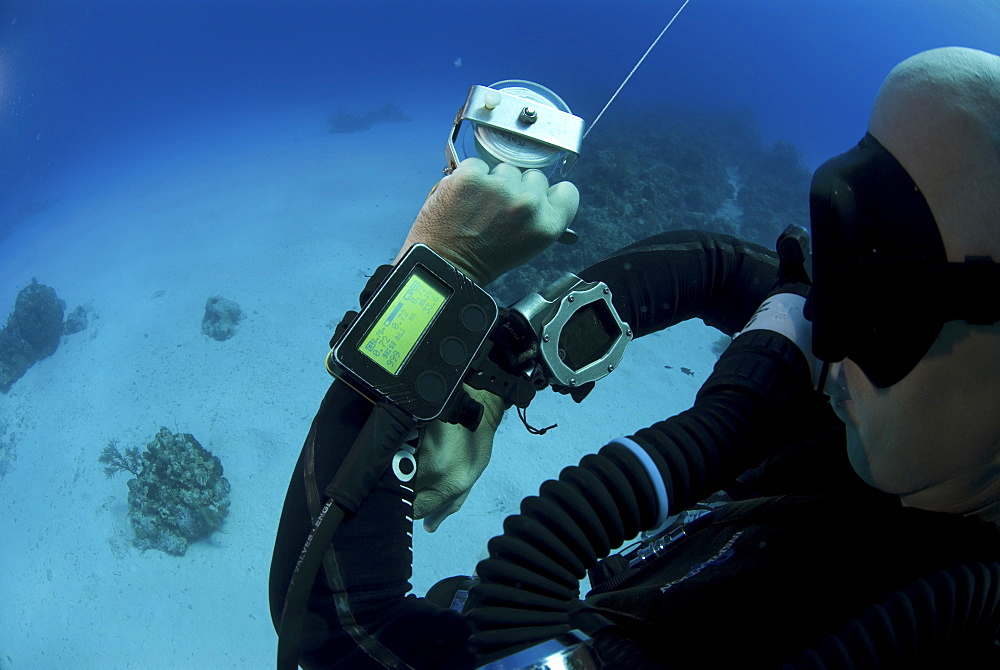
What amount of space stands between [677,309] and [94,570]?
8043 millimetres

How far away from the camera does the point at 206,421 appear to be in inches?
278

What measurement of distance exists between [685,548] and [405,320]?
91cm

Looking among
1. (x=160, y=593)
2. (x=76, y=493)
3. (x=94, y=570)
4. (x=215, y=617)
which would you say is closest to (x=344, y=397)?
(x=215, y=617)

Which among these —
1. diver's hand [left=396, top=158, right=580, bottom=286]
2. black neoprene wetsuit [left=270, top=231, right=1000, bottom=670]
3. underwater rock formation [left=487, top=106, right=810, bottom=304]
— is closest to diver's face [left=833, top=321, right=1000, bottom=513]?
black neoprene wetsuit [left=270, top=231, right=1000, bottom=670]

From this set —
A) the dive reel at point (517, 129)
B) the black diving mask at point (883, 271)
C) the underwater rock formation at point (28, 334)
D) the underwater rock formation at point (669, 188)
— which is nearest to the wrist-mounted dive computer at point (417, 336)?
the dive reel at point (517, 129)

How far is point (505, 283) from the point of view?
339 inches

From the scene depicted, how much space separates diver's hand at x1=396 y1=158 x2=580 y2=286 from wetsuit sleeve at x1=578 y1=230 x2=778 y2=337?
1.17 ft

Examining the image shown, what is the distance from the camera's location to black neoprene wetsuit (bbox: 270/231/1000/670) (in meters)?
0.76

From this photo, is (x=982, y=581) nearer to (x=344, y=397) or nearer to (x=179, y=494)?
(x=344, y=397)

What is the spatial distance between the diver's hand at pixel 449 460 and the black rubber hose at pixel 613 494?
1.25ft

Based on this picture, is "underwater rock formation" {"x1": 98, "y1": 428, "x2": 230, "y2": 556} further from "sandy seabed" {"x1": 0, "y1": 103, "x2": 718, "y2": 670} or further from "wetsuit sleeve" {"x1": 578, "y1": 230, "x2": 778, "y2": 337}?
"wetsuit sleeve" {"x1": 578, "y1": 230, "x2": 778, "y2": 337}

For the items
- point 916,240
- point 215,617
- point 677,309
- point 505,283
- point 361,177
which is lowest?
point 215,617

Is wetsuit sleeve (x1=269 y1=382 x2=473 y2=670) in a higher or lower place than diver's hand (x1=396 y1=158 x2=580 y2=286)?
lower

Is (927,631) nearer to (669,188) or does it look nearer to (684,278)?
(684,278)
